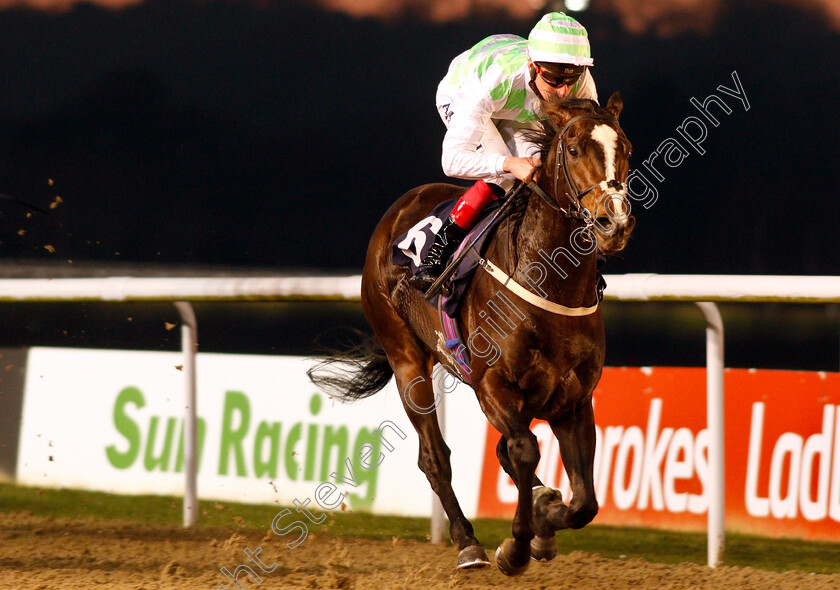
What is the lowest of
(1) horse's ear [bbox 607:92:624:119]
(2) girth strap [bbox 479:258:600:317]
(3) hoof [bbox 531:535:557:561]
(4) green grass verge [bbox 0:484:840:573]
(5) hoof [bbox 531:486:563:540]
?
(4) green grass verge [bbox 0:484:840:573]

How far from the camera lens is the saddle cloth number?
3.66m

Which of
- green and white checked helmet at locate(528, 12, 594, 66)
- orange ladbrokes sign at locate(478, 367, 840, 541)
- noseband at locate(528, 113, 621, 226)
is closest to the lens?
noseband at locate(528, 113, 621, 226)

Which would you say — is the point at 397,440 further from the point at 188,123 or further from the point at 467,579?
the point at 188,123

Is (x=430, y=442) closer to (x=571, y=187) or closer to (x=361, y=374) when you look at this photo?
(x=361, y=374)

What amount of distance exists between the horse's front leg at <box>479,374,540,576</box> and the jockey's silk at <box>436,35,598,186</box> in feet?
2.53

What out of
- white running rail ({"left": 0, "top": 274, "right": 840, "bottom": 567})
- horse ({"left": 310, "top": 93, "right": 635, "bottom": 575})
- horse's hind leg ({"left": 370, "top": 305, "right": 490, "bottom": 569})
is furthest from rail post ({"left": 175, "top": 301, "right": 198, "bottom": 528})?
horse ({"left": 310, "top": 93, "right": 635, "bottom": 575})

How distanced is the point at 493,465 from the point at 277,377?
4.27 feet

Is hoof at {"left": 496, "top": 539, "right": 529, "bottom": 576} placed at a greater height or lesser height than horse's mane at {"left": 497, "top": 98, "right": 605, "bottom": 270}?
lesser

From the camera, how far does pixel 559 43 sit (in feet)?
10.3

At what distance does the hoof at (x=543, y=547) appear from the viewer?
132 inches

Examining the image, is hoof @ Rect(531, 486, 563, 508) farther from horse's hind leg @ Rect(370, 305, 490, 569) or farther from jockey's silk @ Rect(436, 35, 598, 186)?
jockey's silk @ Rect(436, 35, 598, 186)

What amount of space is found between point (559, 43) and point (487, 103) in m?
0.44

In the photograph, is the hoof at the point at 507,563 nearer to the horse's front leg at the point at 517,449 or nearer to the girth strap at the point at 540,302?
the horse's front leg at the point at 517,449

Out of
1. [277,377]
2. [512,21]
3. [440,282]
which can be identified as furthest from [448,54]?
[440,282]
